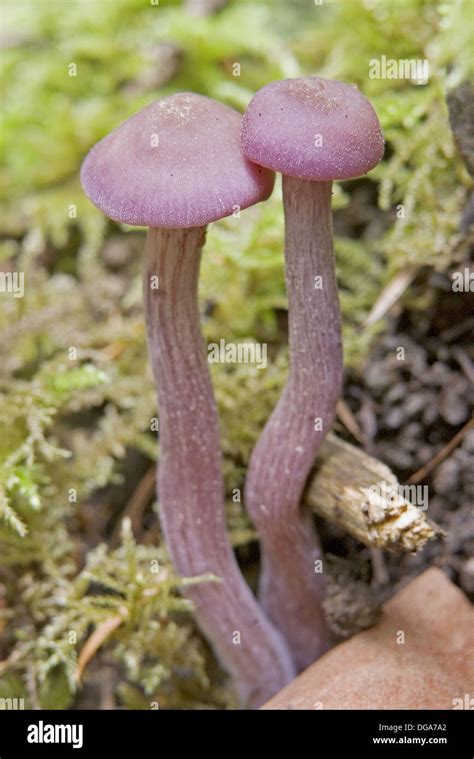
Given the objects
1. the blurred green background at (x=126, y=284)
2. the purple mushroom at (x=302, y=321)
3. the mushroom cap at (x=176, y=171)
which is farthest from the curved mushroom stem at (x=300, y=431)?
the blurred green background at (x=126, y=284)

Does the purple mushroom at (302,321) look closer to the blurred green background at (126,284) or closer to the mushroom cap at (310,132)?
the mushroom cap at (310,132)

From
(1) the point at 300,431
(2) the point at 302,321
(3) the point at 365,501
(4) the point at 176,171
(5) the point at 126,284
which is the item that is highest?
(5) the point at 126,284

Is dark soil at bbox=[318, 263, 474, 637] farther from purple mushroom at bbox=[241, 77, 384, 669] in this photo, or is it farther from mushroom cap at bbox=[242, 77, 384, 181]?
mushroom cap at bbox=[242, 77, 384, 181]

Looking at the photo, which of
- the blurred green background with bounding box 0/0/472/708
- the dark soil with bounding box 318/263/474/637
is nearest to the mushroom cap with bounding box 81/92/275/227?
the blurred green background with bounding box 0/0/472/708

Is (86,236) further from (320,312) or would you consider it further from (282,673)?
(282,673)

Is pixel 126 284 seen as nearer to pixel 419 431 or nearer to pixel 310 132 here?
pixel 419 431

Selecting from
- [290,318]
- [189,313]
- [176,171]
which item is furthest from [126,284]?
[176,171]
